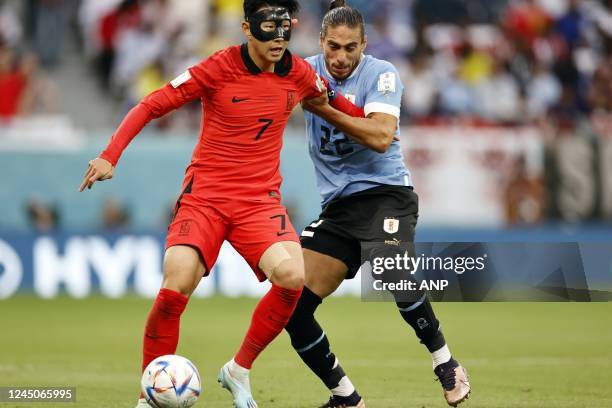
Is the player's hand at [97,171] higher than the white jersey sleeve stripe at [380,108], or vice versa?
the white jersey sleeve stripe at [380,108]

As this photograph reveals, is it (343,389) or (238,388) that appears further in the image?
(343,389)

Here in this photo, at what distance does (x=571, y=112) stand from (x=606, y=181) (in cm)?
180

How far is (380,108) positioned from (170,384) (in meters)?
2.37

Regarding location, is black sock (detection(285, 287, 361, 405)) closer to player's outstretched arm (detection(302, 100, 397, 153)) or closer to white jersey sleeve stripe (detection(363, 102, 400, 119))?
player's outstretched arm (detection(302, 100, 397, 153))

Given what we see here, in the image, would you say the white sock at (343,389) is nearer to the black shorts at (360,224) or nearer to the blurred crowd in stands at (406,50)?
the black shorts at (360,224)

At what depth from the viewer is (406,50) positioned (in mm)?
19641

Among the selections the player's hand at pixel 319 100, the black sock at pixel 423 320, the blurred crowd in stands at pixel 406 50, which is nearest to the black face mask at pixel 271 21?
the player's hand at pixel 319 100

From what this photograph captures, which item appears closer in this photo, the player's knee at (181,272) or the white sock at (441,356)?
the player's knee at (181,272)

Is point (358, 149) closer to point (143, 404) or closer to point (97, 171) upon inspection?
point (97, 171)

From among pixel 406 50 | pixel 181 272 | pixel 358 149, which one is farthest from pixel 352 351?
pixel 406 50

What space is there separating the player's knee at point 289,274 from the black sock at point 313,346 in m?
0.59

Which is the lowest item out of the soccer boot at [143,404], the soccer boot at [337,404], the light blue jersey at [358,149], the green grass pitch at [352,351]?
the green grass pitch at [352,351]

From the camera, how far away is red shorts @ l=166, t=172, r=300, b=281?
7.46 m

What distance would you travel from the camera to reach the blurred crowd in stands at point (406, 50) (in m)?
18.9
